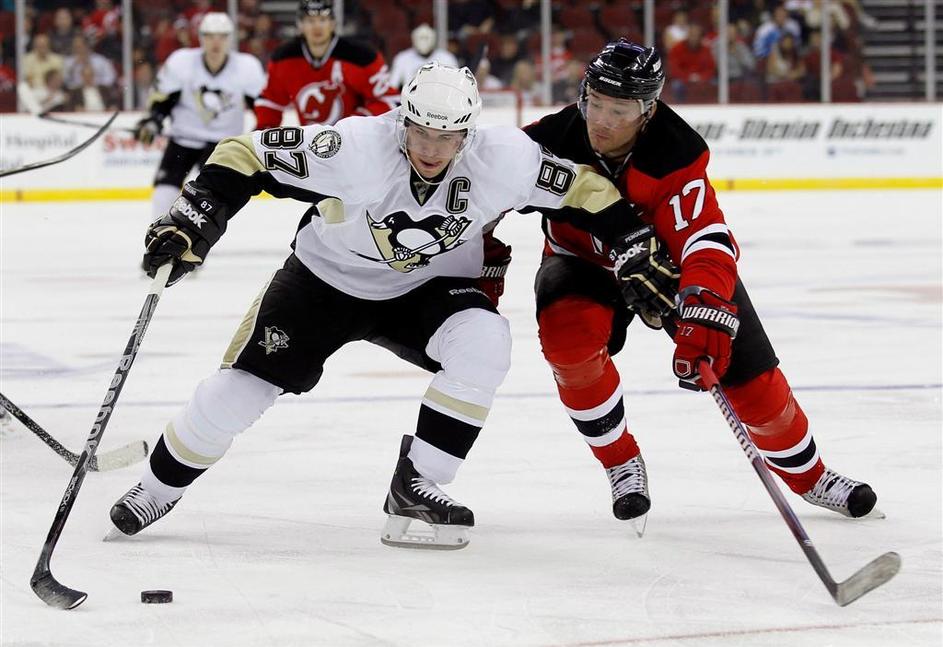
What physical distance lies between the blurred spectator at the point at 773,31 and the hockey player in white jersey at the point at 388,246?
8998 mm

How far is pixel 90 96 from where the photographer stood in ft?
35.5

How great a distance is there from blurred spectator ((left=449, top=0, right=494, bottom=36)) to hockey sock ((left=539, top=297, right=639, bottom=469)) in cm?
855

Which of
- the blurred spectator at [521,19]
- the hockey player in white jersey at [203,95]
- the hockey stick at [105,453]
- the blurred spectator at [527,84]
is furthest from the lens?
the blurred spectator at [521,19]

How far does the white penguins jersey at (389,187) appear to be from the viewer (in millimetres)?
2672

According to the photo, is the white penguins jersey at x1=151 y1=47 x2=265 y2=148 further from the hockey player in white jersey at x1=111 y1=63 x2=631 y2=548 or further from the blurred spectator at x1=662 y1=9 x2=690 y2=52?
the hockey player in white jersey at x1=111 y1=63 x2=631 y2=548

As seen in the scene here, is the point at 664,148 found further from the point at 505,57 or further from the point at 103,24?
the point at 103,24

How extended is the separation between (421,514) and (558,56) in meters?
8.81

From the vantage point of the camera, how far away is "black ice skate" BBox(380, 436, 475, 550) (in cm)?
266

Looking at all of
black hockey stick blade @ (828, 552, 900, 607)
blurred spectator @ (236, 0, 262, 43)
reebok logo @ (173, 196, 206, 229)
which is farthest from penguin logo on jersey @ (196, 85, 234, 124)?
black hockey stick blade @ (828, 552, 900, 607)

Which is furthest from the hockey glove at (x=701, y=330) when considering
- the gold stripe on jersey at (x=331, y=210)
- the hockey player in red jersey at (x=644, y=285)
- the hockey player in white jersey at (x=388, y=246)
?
the gold stripe on jersey at (x=331, y=210)

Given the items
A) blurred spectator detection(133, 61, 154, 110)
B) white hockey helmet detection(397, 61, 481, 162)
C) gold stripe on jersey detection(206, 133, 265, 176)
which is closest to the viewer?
white hockey helmet detection(397, 61, 481, 162)

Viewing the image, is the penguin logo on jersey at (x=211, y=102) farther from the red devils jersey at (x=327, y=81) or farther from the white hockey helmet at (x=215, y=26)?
the red devils jersey at (x=327, y=81)

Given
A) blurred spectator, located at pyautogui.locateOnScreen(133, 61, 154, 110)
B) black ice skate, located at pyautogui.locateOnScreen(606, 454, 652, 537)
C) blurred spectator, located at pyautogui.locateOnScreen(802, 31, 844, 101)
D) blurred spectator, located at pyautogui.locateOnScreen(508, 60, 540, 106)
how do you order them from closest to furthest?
black ice skate, located at pyautogui.locateOnScreen(606, 454, 652, 537) → blurred spectator, located at pyautogui.locateOnScreen(133, 61, 154, 110) → blurred spectator, located at pyautogui.locateOnScreen(508, 60, 540, 106) → blurred spectator, located at pyautogui.locateOnScreen(802, 31, 844, 101)

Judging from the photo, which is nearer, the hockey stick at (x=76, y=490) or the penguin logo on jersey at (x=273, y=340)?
the hockey stick at (x=76, y=490)
